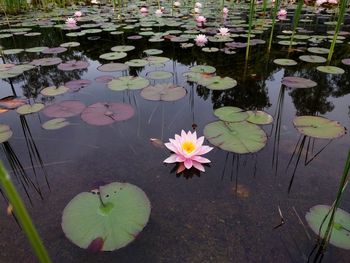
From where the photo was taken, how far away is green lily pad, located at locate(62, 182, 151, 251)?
1163 millimetres

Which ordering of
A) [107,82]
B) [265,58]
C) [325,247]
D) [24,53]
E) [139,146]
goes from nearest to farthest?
[325,247]
[139,146]
[107,82]
[265,58]
[24,53]

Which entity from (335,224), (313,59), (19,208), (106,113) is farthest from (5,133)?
(313,59)

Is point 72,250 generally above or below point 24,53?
below

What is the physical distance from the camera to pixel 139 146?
185 centimetres

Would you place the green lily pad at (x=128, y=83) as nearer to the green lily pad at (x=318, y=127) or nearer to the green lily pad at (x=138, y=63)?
the green lily pad at (x=138, y=63)

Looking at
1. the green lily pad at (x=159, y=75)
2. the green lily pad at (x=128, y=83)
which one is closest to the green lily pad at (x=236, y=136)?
the green lily pad at (x=128, y=83)

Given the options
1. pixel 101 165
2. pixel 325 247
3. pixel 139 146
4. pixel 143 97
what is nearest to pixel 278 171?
pixel 325 247

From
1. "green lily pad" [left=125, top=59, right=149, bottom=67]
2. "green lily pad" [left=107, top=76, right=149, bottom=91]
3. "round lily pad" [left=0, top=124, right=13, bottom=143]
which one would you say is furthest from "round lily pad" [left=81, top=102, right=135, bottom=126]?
"green lily pad" [left=125, top=59, right=149, bottom=67]

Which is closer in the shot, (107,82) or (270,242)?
(270,242)

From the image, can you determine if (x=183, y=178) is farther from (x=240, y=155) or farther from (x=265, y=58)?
(x=265, y=58)

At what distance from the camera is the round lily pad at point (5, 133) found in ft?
6.22

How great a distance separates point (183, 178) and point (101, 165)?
54 centimetres

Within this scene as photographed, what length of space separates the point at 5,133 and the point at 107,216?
122cm

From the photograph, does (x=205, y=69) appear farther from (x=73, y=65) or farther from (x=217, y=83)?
(x=73, y=65)
